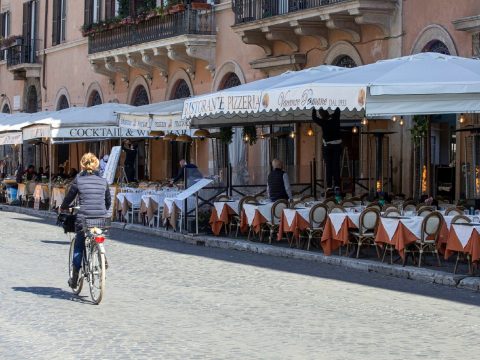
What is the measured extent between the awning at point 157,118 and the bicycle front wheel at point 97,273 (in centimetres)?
1180

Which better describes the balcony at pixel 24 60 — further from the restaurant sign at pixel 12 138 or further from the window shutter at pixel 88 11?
the restaurant sign at pixel 12 138

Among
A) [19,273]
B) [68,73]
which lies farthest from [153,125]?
[68,73]

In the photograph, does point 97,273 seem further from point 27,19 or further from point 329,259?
point 27,19

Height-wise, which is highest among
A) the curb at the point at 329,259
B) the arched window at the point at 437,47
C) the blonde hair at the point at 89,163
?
the arched window at the point at 437,47

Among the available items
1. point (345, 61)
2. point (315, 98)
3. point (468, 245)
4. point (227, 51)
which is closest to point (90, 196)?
point (468, 245)

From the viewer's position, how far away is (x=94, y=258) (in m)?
12.2

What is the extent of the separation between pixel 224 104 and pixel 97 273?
7870mm

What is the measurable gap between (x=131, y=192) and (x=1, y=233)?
433 cm

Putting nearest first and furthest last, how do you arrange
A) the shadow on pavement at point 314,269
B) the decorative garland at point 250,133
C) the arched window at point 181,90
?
the shadow on pavement at point 314,269
the decorative garland at point 250,133
the arched window at point 181,90

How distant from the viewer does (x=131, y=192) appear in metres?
26.6

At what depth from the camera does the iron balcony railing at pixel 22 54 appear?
4638 centimetres

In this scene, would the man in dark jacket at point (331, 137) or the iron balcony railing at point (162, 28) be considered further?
the iron balcony railing at point (162, 28)

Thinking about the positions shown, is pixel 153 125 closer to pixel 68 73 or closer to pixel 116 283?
pixel 116 283

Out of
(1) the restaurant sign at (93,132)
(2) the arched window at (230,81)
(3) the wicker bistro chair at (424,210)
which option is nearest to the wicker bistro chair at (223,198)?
(3) the wicker bistro chair at (424,210)
